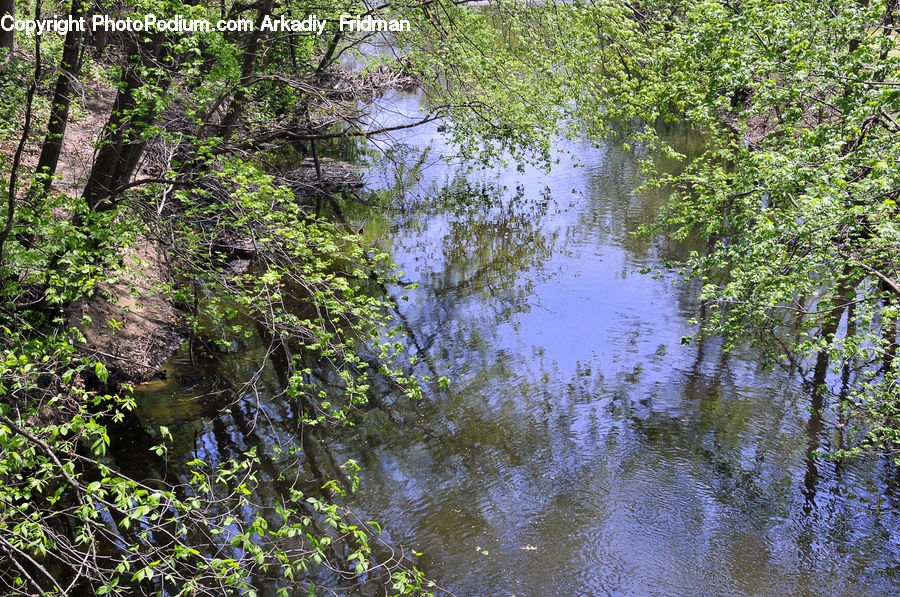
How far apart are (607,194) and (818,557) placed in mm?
12500

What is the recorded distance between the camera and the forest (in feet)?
17.5

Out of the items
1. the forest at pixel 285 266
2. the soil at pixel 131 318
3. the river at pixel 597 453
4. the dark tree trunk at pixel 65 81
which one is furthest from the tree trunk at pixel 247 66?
the river at pixel 597 453

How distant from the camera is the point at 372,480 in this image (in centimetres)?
788

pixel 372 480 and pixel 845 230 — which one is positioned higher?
pixel 845 230

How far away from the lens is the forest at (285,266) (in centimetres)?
534

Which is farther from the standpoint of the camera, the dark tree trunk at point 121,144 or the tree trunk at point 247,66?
the tree trunk at point 247,66

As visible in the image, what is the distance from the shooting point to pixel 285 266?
909 cm

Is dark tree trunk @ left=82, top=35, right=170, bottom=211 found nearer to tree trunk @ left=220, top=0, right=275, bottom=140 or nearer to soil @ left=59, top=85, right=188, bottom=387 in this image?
soil @ left=59, top=85, right=188, bottom=387

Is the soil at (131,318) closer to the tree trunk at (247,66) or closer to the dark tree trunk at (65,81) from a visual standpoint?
the dark tree trunk at (65,81)

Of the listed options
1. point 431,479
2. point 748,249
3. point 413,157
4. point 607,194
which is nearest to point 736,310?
point 748,249

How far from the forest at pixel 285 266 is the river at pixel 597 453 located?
0.21 meters

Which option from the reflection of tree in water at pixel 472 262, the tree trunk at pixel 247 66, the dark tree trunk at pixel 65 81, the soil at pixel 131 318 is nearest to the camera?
the dark tree trunk at pixel 65 81

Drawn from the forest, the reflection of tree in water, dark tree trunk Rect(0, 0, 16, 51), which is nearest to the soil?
the forest

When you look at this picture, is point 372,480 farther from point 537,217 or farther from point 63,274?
point 537,217
